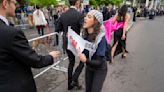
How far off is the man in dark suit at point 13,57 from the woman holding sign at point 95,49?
Answer: 114cm

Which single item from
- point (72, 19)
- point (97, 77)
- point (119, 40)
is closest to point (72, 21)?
point (72, 19)

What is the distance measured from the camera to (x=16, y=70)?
2527mm

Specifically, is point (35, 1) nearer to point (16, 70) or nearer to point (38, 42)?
point (38, 42)

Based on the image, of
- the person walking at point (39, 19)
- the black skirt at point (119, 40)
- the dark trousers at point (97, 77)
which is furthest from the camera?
the person walking at point (39, 19)

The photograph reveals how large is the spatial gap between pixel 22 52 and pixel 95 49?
1522mm

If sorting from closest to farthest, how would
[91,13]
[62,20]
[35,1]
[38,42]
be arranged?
[91,13] → [62,20] → [38,42] → [35,1]

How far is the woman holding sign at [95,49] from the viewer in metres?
3.79

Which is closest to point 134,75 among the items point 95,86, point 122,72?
point 122,72

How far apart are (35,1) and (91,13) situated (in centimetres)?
2464

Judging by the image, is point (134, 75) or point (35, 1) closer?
point (134, 75)

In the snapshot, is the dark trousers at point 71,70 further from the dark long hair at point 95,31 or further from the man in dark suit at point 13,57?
the man in dark suit at point 13,57

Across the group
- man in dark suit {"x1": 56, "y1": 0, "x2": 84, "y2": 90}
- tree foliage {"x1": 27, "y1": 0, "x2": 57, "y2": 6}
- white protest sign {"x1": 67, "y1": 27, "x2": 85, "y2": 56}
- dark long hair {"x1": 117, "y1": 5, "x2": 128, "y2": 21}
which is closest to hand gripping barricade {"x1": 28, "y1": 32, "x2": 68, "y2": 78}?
man in dark suit {"x1": 56, "y1": 0, "x2": 84, "y2": 90}


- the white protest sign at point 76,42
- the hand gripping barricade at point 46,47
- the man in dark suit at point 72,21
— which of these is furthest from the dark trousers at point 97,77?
the hand gripping barricade at point 46,47

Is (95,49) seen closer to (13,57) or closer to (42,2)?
(13,57)
